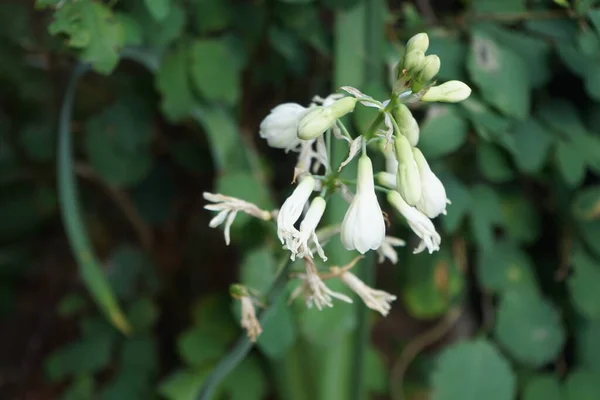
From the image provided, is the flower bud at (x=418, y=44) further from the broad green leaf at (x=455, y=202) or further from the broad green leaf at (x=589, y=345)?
the broad green leaf at (x=589, y=345)

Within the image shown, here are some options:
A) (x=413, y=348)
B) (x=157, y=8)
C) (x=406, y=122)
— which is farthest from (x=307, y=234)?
(x=413, y=348)

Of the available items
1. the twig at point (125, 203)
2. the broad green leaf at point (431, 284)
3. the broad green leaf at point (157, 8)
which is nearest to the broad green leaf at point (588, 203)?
the broad green leaf at point (431, 284)

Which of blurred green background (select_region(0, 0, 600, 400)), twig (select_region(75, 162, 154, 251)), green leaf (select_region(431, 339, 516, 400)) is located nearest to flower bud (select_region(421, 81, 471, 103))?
blurred green background (select_region(0, 0, 600, 400))

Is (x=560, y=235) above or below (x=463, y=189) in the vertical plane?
below

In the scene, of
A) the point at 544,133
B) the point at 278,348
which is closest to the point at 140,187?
the point at 278,348

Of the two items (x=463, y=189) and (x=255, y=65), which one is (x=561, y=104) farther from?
(x=255, y=65)

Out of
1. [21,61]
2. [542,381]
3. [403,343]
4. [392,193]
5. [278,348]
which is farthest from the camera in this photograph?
[403,343]

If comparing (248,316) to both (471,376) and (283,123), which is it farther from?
(471,376)
